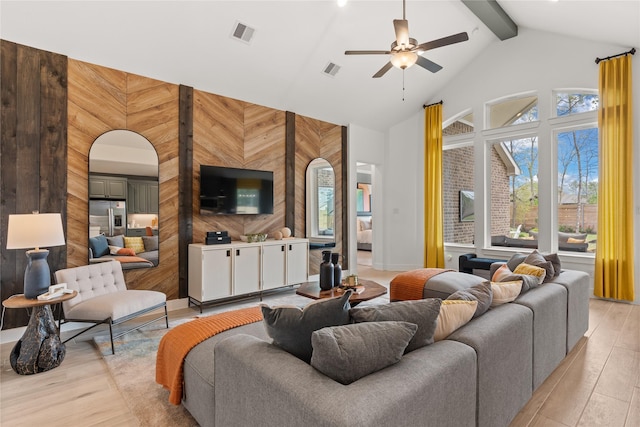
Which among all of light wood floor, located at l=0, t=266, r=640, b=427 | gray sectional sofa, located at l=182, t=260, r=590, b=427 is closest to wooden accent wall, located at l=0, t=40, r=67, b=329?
light wood floor, located at l=0, t=266, r=640, b=427

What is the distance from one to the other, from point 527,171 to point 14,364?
684 centimetres

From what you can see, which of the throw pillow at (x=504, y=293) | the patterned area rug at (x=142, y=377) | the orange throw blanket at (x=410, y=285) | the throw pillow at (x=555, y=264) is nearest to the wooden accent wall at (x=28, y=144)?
the patterned area rug at (x=142, y=377)

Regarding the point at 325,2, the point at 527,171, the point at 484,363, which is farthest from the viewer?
the point at 527,171

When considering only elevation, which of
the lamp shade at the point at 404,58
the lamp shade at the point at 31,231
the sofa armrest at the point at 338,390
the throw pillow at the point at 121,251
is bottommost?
the sofa armrest at the point at 338,390

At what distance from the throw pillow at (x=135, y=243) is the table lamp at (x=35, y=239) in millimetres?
1113

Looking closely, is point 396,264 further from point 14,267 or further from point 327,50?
point 14,267

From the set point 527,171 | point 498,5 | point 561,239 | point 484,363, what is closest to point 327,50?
point 498,5

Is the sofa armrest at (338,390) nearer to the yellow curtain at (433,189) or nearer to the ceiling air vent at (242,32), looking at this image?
the ceiling air vent at (242,32)

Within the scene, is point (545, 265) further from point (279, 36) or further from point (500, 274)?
point (279, 36)

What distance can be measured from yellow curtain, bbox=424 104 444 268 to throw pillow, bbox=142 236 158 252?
4750 mm

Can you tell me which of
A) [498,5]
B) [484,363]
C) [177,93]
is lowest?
[484,363]

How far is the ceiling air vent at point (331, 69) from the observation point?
15.7 ft

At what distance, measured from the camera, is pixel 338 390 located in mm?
1058

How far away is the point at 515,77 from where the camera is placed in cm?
548
